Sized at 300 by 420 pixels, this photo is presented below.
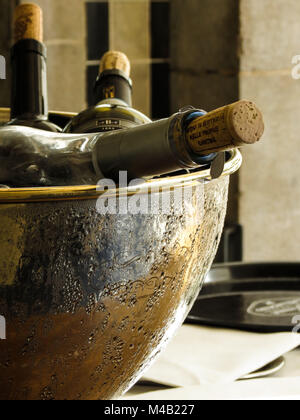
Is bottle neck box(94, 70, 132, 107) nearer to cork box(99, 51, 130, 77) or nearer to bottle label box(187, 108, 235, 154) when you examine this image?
cork box(99, 51, 130, 77)

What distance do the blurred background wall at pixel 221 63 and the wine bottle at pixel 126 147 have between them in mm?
1249

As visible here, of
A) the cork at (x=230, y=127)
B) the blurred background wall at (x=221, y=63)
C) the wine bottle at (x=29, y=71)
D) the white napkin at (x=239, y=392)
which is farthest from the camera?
the blurred background wall at (x=221, y=63)

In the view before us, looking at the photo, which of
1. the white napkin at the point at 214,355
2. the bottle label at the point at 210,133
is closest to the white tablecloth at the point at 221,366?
the white napkin at the point at 214,355

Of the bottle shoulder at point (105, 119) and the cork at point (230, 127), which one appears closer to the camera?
the cork at point (230, 127)

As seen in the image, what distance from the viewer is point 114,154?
1.22 ft

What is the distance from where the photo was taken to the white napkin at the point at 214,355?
0.56 meters

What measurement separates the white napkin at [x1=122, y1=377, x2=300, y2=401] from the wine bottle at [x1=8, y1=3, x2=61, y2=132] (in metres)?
0.25

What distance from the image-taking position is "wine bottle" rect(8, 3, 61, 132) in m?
0.60

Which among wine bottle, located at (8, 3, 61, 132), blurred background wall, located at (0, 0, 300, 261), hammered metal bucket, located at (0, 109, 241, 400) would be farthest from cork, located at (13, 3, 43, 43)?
blurred background wall, located at (0, 0, 300, 261)

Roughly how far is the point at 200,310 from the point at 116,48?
1.24m

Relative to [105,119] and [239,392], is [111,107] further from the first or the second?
[239,392]

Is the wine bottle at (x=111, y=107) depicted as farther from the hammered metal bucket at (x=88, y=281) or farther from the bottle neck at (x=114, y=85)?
the hammered metal bucket at (x=88, y=281)
